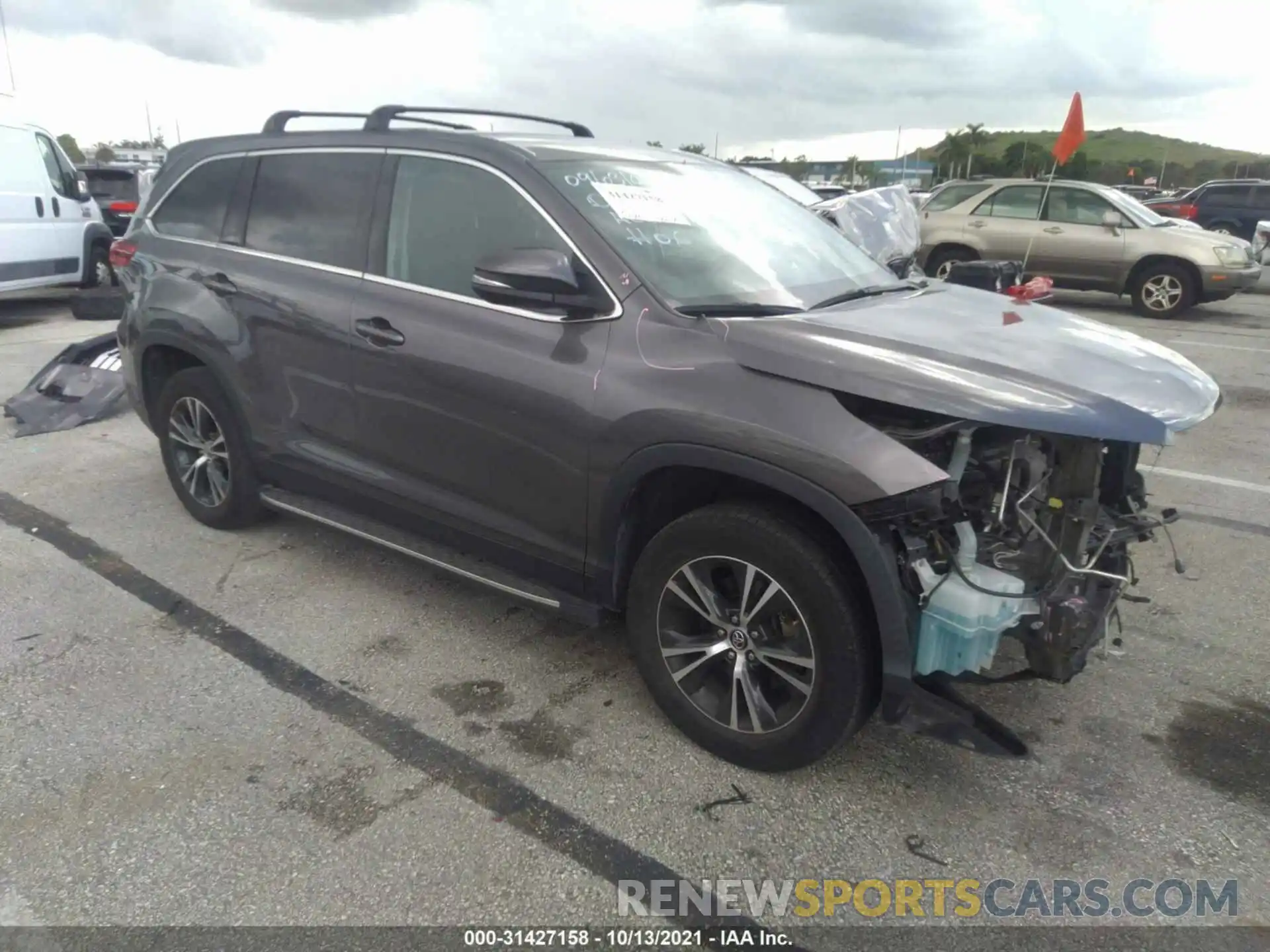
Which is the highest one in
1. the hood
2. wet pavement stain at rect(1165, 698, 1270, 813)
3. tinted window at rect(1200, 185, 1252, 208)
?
tinted window at rect(1200, 185, 1252, 208)

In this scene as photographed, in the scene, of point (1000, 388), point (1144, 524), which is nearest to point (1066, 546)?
point (1144, 524)

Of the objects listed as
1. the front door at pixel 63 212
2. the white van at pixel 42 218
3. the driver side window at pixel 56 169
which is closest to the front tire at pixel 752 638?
the white van at pixel 42 218

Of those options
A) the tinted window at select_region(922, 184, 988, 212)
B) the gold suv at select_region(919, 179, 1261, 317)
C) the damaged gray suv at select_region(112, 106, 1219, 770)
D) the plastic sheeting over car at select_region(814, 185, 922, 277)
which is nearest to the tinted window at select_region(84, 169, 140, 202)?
the plastic sheeting over car at select_region(814, 185, 922, 277)

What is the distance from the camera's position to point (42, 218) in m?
11.1

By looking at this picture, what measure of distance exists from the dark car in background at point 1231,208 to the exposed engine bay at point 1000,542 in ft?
63.9

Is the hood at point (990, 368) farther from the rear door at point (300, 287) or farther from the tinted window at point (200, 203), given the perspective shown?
the tinted window at point (200, 203)

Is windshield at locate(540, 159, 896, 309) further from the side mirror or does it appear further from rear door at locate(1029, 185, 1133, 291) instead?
rear door at locate(1029, 185, 1133, 291)

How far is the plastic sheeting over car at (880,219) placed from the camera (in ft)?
29.0

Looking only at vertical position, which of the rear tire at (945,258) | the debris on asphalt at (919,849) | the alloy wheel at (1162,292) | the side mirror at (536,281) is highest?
the side mirror at (536,281)

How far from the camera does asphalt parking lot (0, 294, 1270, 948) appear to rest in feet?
8.16

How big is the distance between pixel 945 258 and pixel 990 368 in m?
11.6

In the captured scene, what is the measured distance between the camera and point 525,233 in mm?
3250

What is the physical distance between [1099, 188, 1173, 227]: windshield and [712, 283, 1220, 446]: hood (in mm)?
10798

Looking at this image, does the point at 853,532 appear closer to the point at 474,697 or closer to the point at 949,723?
the point at 949,723
